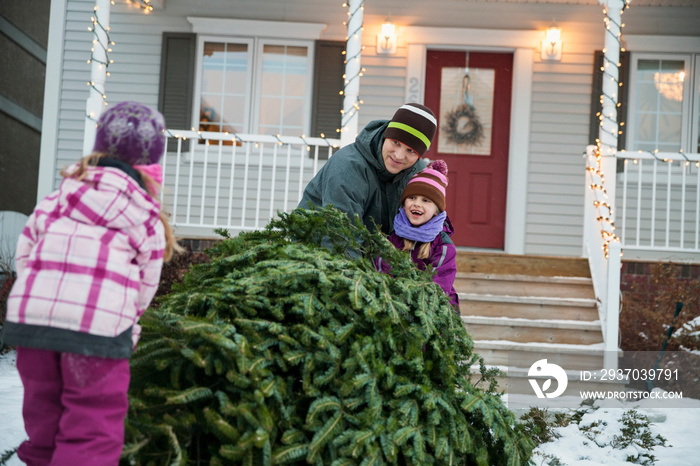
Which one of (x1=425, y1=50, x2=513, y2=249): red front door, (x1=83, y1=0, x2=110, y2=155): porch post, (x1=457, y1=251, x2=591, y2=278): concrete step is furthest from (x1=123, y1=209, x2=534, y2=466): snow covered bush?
(x1=425, y1=50, x2=513, y2=249): red front door

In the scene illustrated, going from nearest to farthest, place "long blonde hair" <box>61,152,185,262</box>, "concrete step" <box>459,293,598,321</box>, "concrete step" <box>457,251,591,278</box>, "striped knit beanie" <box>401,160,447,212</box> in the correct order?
"long blonde hair" <box>61,152,185,262</box> < "striped knit beanie" <box>401,160,447,212</box> < "concrete step" <box>459,293,598,321</box> < "concrete step" <box>457,251,591,278</box>

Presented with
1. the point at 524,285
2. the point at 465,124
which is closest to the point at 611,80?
the point at 465,124

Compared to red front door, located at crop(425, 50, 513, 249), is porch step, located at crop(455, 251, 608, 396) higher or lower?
lower

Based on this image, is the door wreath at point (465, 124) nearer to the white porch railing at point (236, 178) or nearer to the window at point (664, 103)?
the white porch railing at point (236, 178)

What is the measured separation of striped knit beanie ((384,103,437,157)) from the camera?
2844mm

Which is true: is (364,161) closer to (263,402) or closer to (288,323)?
(288,323)

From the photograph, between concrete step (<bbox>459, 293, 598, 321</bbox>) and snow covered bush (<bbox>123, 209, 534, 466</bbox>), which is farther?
concrete step (<bbox>459, 293, 598, 321</bbox>)

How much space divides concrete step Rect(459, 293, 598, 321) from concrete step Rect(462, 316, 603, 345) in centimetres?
15

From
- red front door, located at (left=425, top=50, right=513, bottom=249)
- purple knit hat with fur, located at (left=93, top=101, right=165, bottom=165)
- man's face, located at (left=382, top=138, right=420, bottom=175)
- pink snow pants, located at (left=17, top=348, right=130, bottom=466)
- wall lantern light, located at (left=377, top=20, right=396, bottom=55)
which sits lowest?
pink snow pants, located at (left=17, top=348, right=130, bottom=466)

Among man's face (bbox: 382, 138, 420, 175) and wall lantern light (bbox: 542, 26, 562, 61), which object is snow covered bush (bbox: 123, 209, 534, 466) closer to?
man's face (bbox: 382, 138, 420, 175)

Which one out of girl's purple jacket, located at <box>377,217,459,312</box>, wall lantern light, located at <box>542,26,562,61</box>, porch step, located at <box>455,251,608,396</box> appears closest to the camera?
girl's purple jacket, located at <box>377,217,459,312</box>

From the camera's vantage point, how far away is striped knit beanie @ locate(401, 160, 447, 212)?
2840 millimetres

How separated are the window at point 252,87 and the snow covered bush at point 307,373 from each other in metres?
5.87

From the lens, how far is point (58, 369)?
1.66 m
